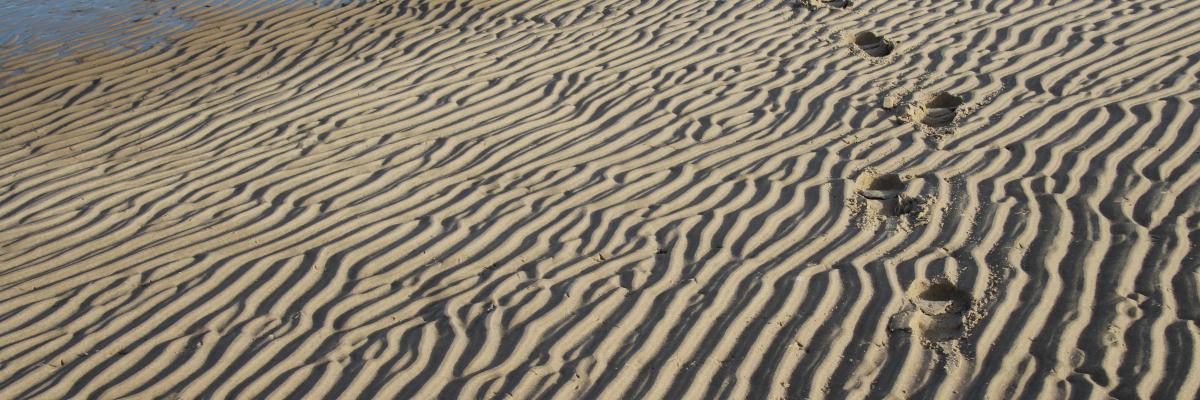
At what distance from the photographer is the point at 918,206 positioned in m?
4.76

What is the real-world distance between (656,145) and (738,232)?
1.17m

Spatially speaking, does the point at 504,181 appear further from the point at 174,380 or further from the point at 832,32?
the point at 832,32

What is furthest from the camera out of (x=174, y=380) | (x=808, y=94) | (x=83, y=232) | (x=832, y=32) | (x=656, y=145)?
(x=832, y=32)

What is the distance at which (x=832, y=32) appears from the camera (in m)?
7.36

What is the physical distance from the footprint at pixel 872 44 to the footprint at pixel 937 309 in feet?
10.2

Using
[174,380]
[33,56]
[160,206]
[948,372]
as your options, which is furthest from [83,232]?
[948,372]

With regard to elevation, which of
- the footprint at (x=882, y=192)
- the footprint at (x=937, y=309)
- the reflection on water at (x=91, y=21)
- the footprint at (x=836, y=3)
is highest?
the reflection on water at (x=91, y=21)

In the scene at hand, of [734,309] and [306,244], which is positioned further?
[306,244]

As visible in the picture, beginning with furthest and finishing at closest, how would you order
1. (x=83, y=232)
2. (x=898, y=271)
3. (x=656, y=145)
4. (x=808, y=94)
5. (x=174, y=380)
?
1. (x=808, y=94)
2. (x=656, y=145)
3. (x=83, y=232)
4. (x=898, y=271)
5. (x=174, y=380)

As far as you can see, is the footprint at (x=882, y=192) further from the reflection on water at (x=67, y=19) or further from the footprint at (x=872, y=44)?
the reflection on water at (x=67, y=19)

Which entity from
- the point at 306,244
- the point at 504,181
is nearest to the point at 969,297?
the point at 504,181

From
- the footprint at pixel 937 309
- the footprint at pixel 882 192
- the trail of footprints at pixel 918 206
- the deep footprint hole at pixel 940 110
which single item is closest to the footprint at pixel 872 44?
the trail of footprints at pixel 918 206

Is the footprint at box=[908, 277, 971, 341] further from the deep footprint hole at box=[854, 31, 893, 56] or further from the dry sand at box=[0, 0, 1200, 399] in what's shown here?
the deep footprint hole at box=[854, 31, 893, 56]

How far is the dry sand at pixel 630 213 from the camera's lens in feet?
12.7
